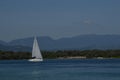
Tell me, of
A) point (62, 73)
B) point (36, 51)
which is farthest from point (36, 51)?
point (62, 73)

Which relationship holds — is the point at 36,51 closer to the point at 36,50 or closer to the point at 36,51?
the point at 36,51

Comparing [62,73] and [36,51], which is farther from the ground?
[36,51]

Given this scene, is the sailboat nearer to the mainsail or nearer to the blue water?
the mainsail

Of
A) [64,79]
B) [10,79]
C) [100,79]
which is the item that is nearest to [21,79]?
[10,79]

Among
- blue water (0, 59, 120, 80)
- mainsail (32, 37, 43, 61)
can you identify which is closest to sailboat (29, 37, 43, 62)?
mainsail (32, 37, 43, 61)

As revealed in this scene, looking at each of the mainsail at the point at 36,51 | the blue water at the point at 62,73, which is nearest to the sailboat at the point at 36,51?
the mainsail at the point at 36,51

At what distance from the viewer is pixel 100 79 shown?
58.1 meters

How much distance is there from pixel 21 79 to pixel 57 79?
16.3 ft

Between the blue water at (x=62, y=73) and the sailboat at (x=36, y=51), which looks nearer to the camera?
the blue water at (x=62, y=73)

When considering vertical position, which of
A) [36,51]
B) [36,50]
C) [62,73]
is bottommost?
[62,73]

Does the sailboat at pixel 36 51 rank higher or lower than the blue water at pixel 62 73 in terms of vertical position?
higher

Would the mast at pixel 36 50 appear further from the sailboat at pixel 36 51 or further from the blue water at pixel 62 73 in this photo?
the blue water at pixel 62 73

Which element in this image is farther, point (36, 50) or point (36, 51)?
point (36, 51)

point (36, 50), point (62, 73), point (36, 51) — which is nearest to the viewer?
point (62, 73)
